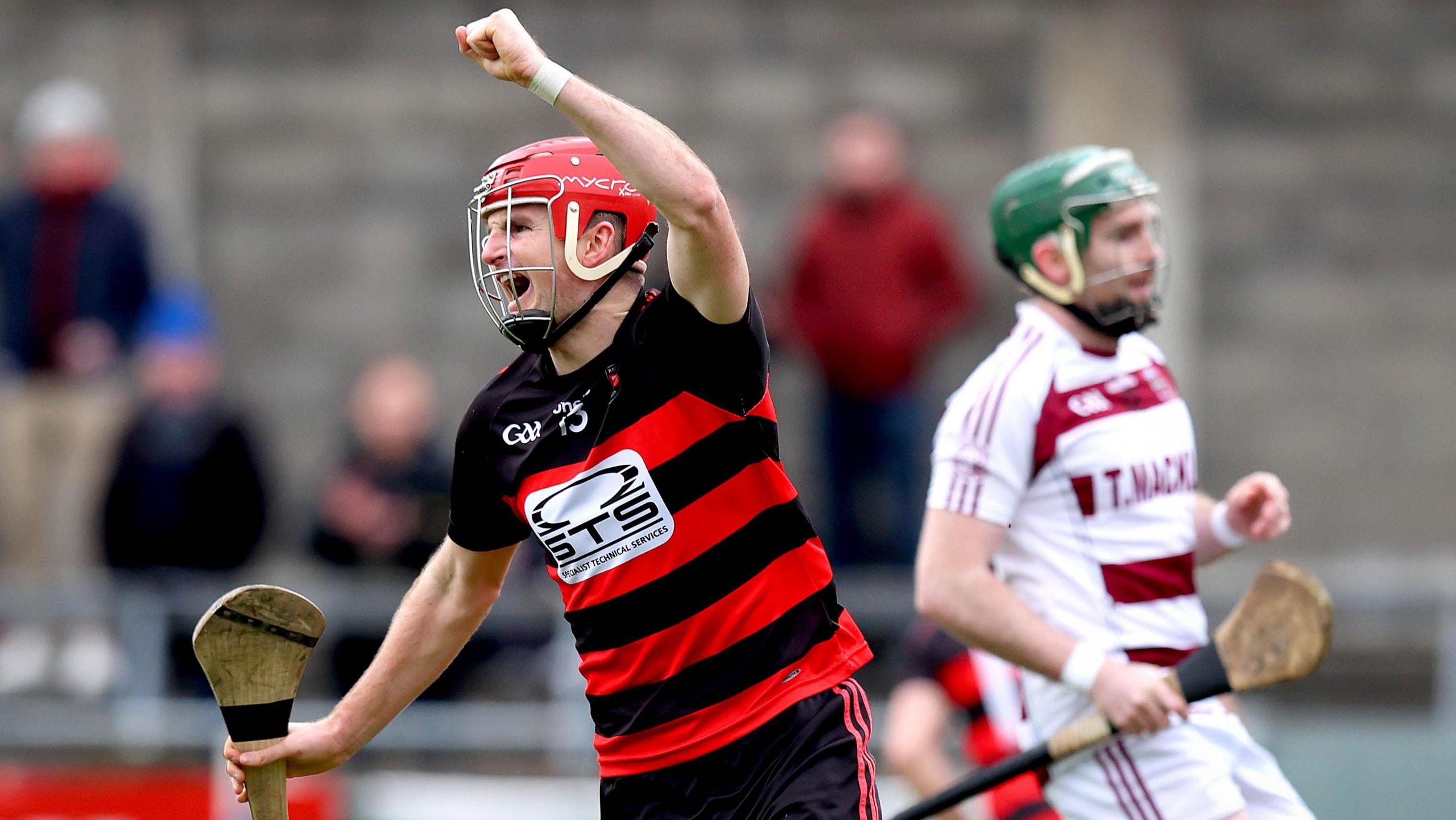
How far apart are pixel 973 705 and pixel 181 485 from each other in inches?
160

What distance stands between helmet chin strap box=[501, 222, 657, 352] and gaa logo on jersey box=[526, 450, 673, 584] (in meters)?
0.28

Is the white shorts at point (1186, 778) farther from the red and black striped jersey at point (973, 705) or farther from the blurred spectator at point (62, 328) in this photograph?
the blurred spectator at point (62, 328)

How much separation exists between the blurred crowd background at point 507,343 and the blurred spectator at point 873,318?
19 millimetres

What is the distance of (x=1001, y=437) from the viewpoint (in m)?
4.58

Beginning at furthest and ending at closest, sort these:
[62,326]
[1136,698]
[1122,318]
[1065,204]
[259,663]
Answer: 1. [62,326]
2. [1065,204]
3. [1122,318]
4. [1136,698]
5. [259,663]

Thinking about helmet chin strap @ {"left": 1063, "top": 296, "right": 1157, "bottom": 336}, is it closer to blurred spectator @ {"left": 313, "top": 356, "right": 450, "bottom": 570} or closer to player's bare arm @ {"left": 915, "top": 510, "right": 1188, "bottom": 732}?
player's bare arm @ {"left": 915, "top": 510, "right": 1188, "bottom": 732}

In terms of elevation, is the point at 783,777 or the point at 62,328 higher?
the point at 62,328

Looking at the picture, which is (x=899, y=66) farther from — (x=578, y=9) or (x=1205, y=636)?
(x=1205, y=636)

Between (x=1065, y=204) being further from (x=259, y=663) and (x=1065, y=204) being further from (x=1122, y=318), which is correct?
(x=259, y=663)

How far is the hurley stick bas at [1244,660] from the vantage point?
14.7 feet

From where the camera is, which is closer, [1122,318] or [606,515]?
[606,515]

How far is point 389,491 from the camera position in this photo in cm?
890

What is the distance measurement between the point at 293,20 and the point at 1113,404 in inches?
291

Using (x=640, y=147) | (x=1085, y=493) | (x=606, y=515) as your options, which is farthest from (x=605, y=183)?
(x=1085, y=493)
